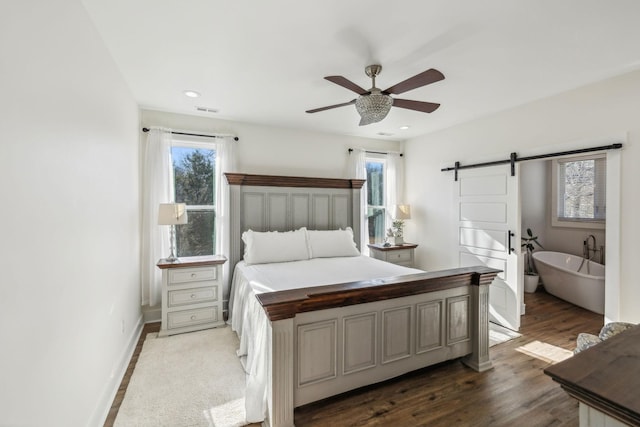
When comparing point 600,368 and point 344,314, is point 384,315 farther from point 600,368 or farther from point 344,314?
point 600,368

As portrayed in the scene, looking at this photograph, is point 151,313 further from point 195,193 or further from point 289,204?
point 289,204

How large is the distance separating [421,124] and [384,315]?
3.05 m

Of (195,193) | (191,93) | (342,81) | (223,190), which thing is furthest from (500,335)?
(191,93)

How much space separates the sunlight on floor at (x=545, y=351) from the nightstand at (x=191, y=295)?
3382mm

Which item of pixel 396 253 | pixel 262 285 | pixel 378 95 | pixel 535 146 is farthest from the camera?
pixel 396 253

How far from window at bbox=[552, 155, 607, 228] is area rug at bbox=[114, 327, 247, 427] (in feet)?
18.4

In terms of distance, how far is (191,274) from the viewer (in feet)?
10.7

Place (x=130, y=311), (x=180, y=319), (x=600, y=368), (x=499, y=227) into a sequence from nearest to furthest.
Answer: (x=600, y=368) → (x=130, y=311) → (x=180, y=319) → (x=499, y=227)

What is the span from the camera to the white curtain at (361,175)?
4.62m

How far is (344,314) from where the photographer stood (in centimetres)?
196

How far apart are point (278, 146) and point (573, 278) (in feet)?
15.6

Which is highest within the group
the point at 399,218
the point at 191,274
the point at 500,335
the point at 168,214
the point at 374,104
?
the point at 374,104

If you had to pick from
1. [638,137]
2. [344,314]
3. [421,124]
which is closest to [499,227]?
[638,137]

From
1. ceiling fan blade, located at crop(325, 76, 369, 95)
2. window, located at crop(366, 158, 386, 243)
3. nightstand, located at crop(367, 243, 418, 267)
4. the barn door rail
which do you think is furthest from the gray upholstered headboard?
ceiling fan blade, located at crop(325, 76, 369, 95)
